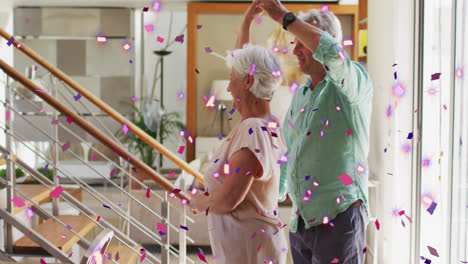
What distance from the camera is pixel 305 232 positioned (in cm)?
165

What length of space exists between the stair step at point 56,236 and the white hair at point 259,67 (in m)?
1.37

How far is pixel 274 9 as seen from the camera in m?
1.58

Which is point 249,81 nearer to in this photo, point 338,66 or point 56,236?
point 338,66

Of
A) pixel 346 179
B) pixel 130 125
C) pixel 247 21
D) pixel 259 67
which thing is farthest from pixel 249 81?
pixel 130 125

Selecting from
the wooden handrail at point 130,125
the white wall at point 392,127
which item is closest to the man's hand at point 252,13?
the wooden handrail at point 130,125

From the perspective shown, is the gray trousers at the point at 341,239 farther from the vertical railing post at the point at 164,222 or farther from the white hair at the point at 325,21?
the vertical railing post at the point at 164,222

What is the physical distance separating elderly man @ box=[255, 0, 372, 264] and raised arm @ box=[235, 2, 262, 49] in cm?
16

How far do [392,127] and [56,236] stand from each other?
8.49 ft

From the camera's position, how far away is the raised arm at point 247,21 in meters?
1.80

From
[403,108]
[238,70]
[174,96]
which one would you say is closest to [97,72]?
[174,96]

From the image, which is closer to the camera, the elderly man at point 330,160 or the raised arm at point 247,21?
the elderly man at point 330,160

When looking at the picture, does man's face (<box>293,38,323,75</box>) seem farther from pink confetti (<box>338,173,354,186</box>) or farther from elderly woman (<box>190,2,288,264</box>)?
pink confetti (<box>338,173,354,186</box>)

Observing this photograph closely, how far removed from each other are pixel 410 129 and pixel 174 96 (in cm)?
569

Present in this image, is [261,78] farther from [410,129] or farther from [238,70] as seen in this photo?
[410,129]
